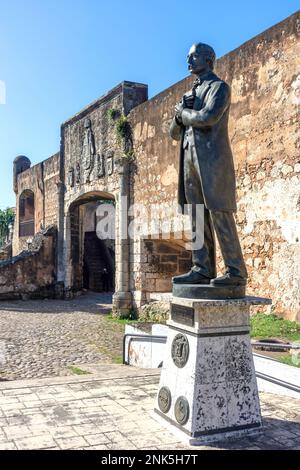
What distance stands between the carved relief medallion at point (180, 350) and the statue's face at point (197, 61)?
189cm

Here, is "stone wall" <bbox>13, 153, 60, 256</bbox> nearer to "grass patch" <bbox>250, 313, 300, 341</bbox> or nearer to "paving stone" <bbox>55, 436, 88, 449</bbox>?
"grass patch" <bbox>250, 313, 300, 341</bbox>

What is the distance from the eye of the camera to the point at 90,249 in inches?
750

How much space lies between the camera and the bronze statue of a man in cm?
333

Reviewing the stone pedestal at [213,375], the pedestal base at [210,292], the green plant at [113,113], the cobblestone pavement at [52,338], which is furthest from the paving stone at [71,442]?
the green plant at [113,113]

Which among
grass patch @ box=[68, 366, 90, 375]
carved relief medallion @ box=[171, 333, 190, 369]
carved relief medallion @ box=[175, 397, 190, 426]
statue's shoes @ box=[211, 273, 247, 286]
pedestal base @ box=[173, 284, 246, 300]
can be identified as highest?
statue's shoes @ box=[211, 273, 247, 286]

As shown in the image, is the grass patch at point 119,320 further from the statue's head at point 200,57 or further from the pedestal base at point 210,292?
the statue's head at point 200,57

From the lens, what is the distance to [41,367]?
20.3 feet

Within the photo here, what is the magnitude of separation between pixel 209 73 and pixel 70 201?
1149 centimetres

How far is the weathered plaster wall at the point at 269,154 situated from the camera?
654 centimetres

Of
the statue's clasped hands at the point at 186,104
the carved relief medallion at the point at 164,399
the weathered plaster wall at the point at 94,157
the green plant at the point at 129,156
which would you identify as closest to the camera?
the carved relief medallion at the point at 164,399

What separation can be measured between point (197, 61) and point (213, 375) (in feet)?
7.15

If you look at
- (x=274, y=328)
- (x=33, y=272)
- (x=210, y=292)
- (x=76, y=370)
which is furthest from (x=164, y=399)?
(x=33, y=272)

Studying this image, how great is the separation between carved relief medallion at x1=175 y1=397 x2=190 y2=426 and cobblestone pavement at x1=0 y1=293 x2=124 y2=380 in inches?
111

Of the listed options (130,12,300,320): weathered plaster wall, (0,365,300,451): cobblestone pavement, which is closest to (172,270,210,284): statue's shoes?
(0,365,300,451): cobblestone pavement
